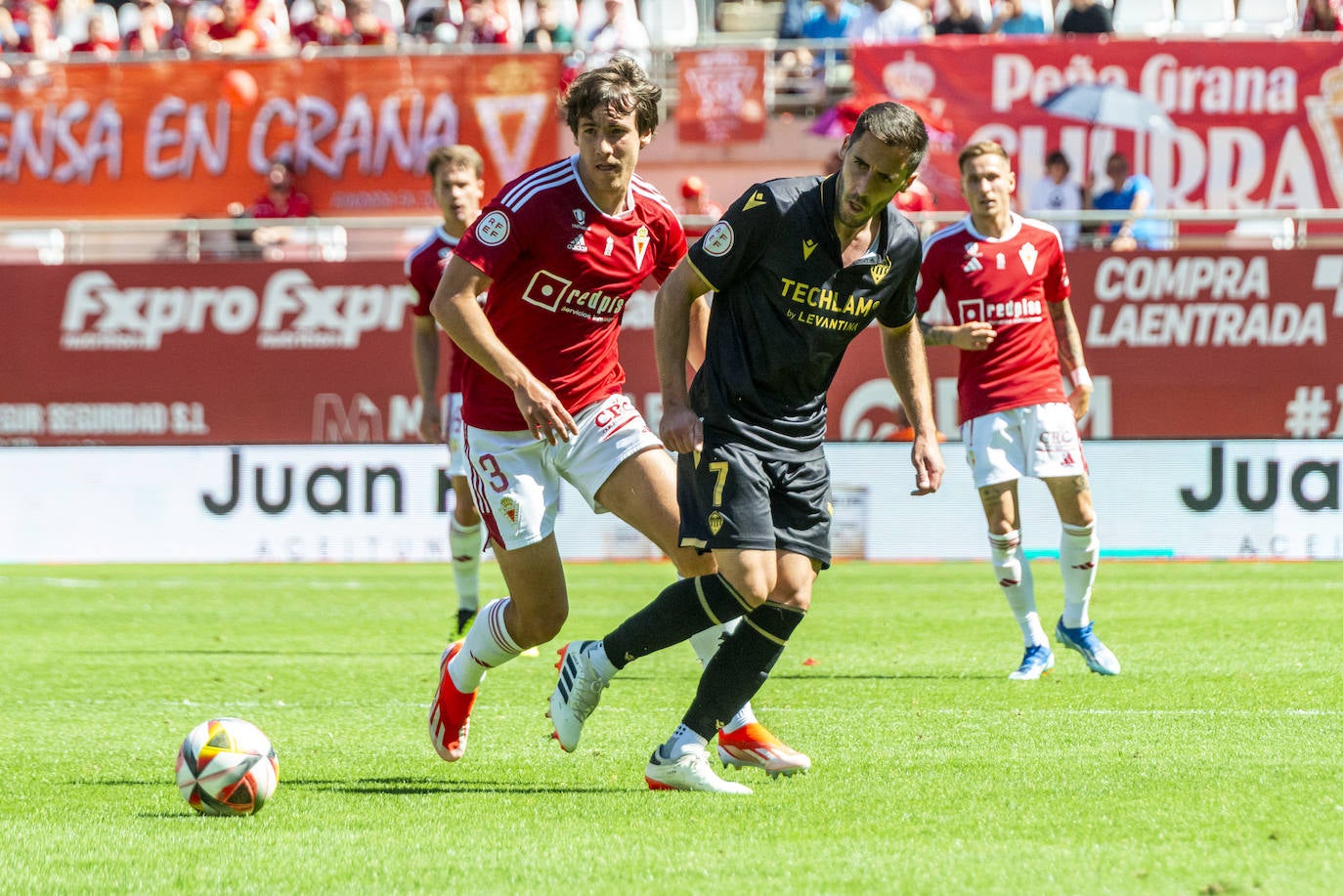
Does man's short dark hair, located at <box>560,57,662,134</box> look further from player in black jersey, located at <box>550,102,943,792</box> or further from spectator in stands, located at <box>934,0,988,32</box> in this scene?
spectator in stands, located at <box>934,0,988,32</box>

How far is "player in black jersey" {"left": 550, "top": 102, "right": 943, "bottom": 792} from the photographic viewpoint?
531 cm

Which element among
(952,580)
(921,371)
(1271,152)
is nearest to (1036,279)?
(921,371)

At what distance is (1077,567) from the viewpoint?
862 cm

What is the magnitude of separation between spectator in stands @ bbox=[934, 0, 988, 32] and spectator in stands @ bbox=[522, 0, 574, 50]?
4.20 m

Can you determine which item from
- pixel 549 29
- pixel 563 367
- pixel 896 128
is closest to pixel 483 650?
pixel 563 367

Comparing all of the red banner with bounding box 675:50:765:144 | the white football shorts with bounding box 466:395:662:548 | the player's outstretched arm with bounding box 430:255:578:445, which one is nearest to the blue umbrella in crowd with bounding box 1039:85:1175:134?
the red banner with bounding box 675:50:765:144

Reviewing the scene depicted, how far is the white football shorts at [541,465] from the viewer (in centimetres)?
599

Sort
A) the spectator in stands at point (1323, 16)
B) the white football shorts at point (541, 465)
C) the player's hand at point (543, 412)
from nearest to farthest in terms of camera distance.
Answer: the player's hand at point (543, 412), the white football shorts at point (541, 465), the spectator in stands at point (1323, 16)

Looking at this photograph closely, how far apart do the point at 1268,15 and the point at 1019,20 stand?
313cm

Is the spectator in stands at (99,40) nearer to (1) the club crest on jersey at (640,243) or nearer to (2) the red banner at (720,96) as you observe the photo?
(2) the red banner at (720,96)

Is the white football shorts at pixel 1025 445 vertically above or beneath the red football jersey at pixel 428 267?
beneath

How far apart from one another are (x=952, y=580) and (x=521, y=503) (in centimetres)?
877

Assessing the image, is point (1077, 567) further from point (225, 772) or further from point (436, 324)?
point (225, 772)

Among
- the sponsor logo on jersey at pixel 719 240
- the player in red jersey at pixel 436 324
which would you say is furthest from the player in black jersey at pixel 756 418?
the player in red jersey at pixel 436 324
